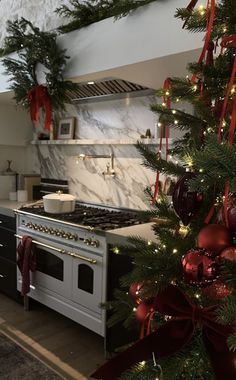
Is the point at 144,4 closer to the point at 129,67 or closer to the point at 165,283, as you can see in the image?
the point at 129,67

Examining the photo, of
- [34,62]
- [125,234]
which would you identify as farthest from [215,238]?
[34,62]

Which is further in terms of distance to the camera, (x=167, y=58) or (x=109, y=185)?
(x=109, y=185)

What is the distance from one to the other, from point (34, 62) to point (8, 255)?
1788 millimetres

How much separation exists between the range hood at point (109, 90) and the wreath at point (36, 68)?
0.34 meters

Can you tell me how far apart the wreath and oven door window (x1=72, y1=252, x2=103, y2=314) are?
3.65 ft

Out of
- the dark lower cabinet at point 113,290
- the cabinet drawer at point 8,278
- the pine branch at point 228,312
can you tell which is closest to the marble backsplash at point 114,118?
the dark lower cabinet at point 113,290

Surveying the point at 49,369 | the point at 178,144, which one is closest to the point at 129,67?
the point at 178,144

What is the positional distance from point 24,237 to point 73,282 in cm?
64

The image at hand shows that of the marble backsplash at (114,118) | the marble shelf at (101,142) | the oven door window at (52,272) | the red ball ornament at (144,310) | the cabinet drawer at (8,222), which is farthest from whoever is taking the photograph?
the cabinet drawer at (8,222)

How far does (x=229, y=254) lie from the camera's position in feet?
2.47

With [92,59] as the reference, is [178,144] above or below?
below

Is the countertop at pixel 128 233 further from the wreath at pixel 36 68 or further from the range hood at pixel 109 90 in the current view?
the range hood at pixel 109 90

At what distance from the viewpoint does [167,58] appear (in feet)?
6.17

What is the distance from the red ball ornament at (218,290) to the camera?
2.52 ft
